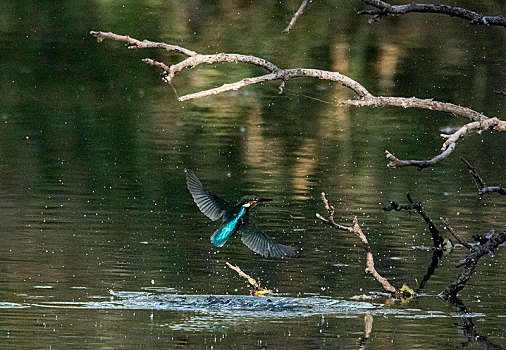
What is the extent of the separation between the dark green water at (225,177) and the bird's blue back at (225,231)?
369 mm

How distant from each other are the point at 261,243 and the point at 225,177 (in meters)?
5.44

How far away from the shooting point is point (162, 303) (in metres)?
8.66

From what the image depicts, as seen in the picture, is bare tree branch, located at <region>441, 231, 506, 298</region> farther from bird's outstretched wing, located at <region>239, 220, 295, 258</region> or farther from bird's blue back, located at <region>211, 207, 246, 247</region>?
bird's blue back, located at <region>211, 207, 246, 247</region>

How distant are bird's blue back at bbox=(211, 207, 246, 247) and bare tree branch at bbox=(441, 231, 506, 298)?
1.51m

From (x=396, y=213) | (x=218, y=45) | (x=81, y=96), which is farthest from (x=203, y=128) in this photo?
(x=218, y=45)

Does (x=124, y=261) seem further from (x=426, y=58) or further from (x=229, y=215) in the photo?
(x=426, y=58)

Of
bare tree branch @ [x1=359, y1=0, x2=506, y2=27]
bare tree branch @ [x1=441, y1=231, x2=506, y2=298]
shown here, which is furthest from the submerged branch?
bare tree branch @ [x1=359, y1=0, x2=506, y2=27]

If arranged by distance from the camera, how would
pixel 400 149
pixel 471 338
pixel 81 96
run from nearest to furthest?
pixel 471 338, pixel 400 149, pixel 81 96

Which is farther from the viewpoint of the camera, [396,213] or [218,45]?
[218,45]

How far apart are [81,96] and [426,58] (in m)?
8.25

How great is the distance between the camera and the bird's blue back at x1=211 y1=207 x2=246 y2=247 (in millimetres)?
8852

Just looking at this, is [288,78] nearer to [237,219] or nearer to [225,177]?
[237,219]

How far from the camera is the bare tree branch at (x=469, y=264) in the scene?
9.22 metres

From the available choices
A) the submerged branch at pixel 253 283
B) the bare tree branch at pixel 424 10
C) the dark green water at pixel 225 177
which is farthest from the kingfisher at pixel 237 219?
the bare tree branch at pixel 424 10
